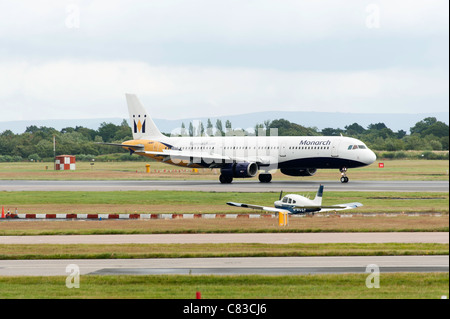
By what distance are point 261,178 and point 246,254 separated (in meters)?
48.9

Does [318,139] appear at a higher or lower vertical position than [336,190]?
higher

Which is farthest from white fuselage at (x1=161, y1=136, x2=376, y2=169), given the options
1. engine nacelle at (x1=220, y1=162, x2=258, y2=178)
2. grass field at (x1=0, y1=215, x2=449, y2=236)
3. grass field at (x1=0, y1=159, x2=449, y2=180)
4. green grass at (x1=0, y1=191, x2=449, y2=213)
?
grass field at (x1=0, y1=215, x2=449, y2=236)

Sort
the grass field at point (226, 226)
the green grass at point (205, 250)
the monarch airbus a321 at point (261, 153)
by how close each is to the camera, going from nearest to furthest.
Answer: the green grass at point (205, 250)
the grass field at point (226, 226)
the monarch airbus a321 at point (261, 153)

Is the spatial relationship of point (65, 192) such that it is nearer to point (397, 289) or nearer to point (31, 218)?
point (31, 218)

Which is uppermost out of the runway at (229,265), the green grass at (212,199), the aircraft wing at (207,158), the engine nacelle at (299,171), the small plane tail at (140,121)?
the small plane tail at (140,121)

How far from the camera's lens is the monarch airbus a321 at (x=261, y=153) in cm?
7438

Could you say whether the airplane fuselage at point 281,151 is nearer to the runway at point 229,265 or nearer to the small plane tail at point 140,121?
the small plane tail at point 140,121

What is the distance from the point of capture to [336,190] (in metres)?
65.3

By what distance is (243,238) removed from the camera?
3641 centimetres

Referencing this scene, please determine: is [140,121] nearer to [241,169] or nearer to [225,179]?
[225,179]

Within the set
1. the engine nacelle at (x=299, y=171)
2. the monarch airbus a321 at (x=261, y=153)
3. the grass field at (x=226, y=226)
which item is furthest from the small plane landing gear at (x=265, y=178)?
the grass field at (x=226, y=226)

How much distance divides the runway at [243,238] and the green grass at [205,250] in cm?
161
